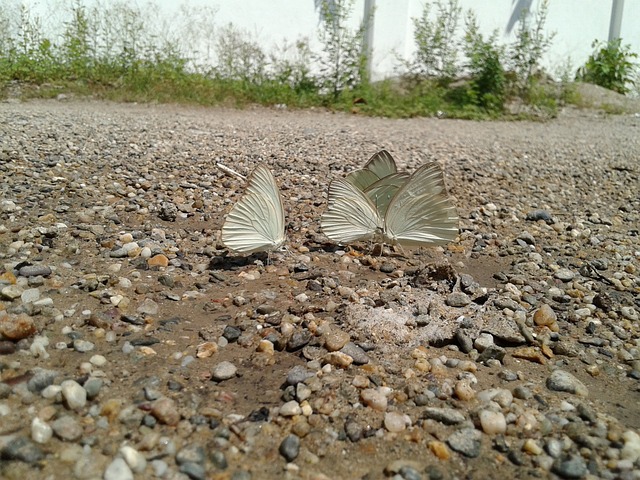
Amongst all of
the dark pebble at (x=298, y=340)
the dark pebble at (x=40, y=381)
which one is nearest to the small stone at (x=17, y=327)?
the dark pebble at (x=40, y=381)

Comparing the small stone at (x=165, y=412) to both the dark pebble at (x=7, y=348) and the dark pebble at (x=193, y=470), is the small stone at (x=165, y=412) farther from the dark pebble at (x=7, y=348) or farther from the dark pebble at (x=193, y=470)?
the dark pebble at (x=7, y=348)

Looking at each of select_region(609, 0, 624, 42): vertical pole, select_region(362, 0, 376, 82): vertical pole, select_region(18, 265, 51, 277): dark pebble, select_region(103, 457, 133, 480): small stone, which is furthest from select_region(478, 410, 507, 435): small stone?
select_region(609, 0, 624, 42): vertical pole

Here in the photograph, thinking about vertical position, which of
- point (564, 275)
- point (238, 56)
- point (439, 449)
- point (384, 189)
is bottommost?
point (439, 449)

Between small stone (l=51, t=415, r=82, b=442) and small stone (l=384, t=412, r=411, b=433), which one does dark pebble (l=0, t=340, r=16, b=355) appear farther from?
small stone (l=384, t=412, r=411, b=433)

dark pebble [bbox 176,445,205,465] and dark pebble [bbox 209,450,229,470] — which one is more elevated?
dark pebble [bbox 176,445,205,465]

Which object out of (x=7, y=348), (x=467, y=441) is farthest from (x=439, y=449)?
(x=7, y=348)

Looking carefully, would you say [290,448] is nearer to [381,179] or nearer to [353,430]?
[353,430]
